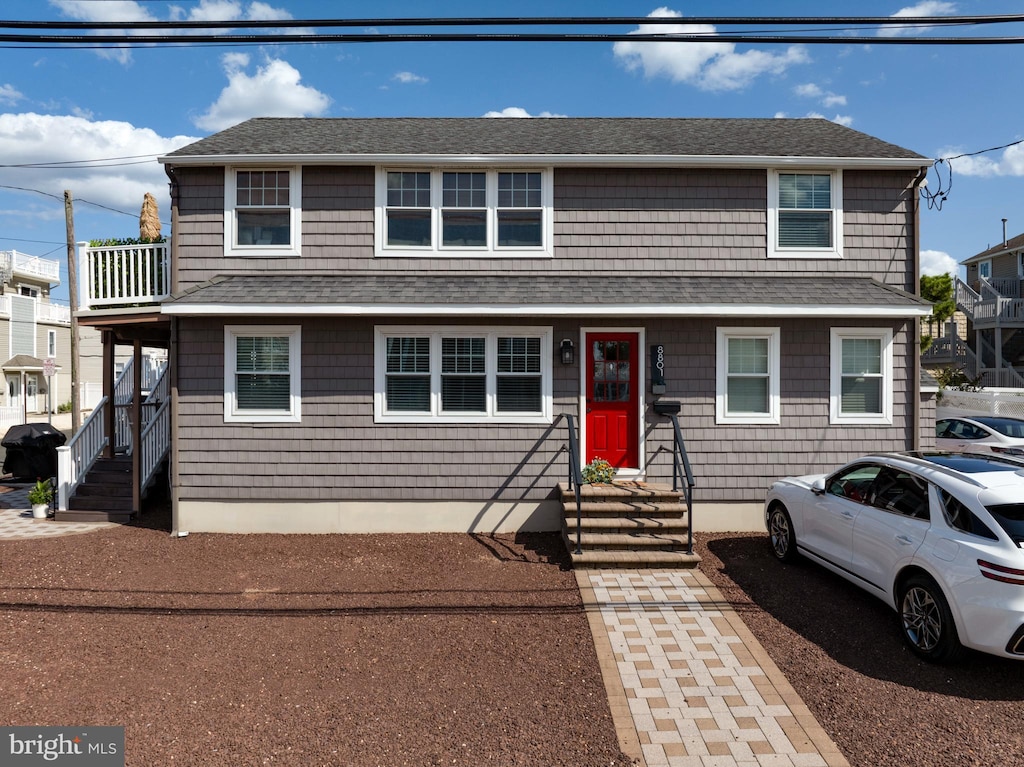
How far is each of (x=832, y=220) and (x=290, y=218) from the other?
27.3 ft

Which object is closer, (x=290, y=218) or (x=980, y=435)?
(x=290, y=218)

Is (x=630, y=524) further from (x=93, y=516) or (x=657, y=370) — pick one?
(x=93, y=516)

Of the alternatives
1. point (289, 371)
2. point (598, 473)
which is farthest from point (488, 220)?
point (598, 473)

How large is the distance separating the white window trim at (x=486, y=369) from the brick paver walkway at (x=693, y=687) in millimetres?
2999

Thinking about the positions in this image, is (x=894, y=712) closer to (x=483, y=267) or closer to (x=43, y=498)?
(x=483, y=267)

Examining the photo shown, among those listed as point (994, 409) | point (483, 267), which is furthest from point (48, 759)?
point (994, 409)

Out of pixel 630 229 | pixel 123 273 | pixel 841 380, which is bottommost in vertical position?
pixel 841 380

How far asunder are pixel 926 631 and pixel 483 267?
6.84 m

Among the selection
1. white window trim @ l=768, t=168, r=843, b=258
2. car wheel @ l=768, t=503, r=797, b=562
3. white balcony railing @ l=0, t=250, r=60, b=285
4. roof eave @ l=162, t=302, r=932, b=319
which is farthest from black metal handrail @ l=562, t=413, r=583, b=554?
white balcony railing @ l=0, t=250, r=60, b=285

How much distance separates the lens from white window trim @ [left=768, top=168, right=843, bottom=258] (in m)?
8.91

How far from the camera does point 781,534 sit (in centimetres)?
726

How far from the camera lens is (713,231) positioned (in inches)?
353

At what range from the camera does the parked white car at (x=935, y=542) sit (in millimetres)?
4277

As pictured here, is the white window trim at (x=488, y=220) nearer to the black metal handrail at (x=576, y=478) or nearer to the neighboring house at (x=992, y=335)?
the black metal handrail at (x=576, y=478)
